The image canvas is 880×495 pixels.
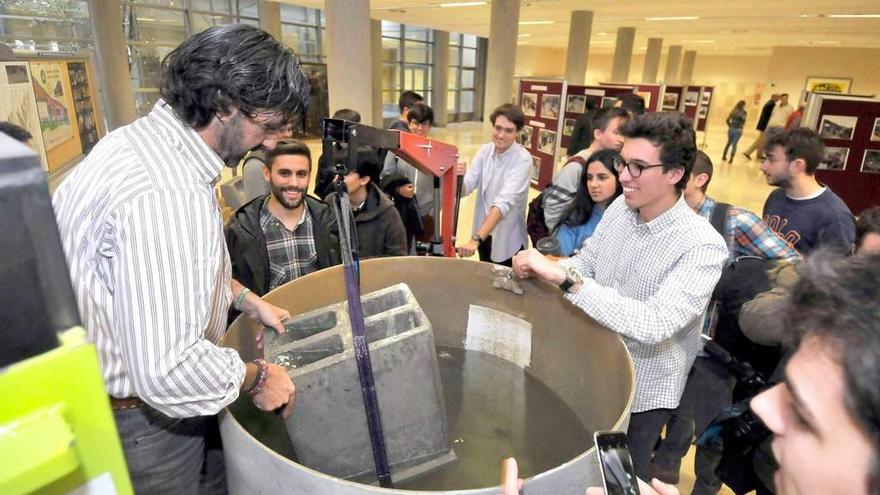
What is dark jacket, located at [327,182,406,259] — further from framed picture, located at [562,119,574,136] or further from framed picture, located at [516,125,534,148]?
framed picture, located at [562,119,574,136]

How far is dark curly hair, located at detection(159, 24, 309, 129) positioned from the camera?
981 millimetres

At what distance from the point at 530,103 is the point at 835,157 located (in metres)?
3.43

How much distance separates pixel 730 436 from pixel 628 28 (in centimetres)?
1318

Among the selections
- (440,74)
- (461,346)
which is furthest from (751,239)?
(440,74)

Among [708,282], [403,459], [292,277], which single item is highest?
[708,282]

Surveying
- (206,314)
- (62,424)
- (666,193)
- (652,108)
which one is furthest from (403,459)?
(652,108)

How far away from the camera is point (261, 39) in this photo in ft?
3.38

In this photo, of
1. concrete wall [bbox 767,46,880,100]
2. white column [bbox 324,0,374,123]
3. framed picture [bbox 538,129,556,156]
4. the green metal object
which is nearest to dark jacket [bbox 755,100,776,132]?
concrete wall [bbox 767,46,880,100]

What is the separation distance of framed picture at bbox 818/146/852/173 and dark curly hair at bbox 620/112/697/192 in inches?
183

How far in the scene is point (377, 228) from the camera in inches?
86.9

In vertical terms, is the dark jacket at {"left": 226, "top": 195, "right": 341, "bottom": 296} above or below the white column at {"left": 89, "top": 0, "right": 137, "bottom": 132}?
below

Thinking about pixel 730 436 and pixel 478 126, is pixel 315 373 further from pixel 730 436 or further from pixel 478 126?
pixel 478 126

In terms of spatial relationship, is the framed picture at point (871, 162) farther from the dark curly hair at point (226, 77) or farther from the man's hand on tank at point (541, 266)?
the dark curly hair at point (226, 77)

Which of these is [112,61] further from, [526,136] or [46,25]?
[526,136]
